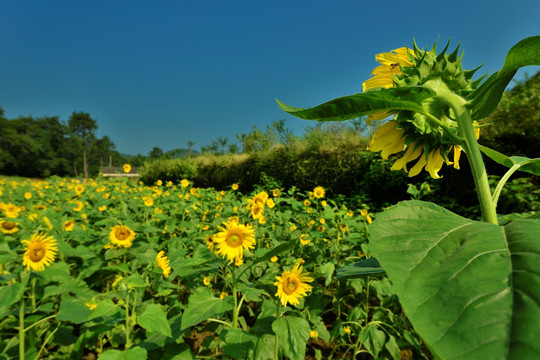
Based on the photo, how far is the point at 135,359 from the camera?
35.7 inches

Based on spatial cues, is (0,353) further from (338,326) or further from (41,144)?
(41,144)

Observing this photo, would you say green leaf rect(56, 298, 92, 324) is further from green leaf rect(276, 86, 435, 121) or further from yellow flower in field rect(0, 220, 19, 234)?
yellow flower in field rect(0, 220, 19, 234)

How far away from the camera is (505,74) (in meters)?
0.33

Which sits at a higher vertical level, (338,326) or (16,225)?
(16,225)

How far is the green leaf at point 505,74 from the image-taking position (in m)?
0.31

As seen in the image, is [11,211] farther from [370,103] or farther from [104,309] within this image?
[370,103]

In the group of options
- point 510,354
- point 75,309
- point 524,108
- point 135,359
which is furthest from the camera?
point 524,108

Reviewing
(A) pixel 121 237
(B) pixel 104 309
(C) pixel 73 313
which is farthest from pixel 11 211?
(B) pixel 104 309

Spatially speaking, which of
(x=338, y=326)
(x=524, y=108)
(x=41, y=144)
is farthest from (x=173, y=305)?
(x=41, y=144)

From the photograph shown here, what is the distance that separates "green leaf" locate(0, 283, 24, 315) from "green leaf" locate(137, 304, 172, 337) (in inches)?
23.4

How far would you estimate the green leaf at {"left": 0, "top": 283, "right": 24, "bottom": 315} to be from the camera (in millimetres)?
1095

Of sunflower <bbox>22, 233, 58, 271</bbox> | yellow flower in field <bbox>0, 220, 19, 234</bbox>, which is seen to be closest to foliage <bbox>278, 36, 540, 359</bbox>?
sunflower <bbox>22, 233, 58, 271</bbox>

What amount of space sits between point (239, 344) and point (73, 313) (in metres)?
0.76

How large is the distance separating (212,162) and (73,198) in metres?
5.92
